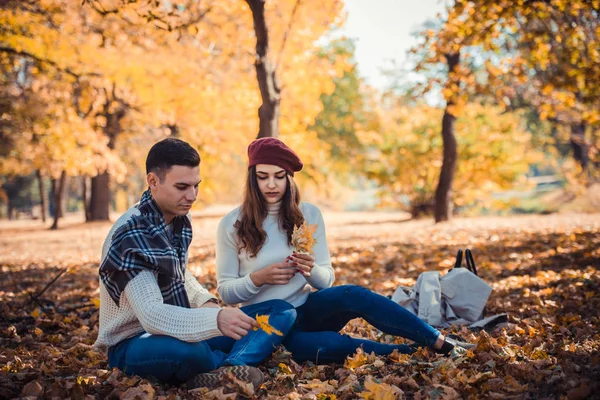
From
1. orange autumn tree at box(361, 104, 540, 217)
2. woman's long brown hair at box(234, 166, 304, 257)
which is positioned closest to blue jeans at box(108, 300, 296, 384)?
woman's long brown hair at box(234, 166, 304, 257)

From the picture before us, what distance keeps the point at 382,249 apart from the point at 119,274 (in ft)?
21.0

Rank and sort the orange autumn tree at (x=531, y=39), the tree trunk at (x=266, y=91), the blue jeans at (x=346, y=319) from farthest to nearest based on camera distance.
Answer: the tree trunk at (x=266, y=91), the orange autumn tree at (x=531, y=39), the blue jeans at (x=346, y=319)

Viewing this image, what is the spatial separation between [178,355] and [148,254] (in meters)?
0.55

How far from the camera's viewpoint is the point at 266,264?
3445mm

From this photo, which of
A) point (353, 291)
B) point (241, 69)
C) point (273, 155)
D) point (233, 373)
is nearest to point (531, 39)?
point (273, 155)

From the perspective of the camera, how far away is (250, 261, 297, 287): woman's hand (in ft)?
10.5

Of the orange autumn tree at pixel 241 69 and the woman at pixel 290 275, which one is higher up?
the orange autumn tree at pixel 241 69

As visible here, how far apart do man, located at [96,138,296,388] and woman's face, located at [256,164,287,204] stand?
67cm

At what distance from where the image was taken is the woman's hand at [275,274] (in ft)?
10.5

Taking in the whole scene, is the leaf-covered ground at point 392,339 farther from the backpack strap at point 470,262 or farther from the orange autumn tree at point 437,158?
the orange autumn tree at point 437,158

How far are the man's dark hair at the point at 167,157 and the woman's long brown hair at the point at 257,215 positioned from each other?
0.81 metres

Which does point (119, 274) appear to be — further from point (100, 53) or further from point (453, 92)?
point (100, 53)

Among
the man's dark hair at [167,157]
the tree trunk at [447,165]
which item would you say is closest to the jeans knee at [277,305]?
the man's dark hair at [167,157]

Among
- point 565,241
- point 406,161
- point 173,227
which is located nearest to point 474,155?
point 406,161
